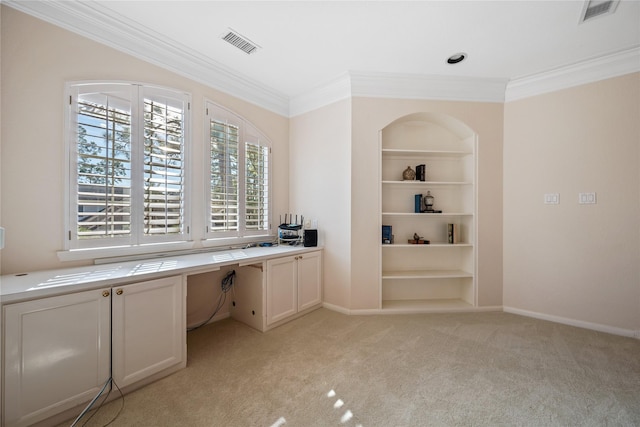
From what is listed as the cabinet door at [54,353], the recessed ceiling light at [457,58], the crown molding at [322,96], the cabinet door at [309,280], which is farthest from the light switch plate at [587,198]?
the cabinet door at [54,353]

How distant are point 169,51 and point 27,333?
2503mm

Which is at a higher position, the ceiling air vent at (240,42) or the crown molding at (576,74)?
the ceiling air vent at (240,42)

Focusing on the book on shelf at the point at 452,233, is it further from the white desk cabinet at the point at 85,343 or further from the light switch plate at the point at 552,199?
the white desk cabinet at the point at 85,343

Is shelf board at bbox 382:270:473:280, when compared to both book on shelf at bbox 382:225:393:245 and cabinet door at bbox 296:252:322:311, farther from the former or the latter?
cabinet door at bbox 296:252:322:311

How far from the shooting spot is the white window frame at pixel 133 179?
1891 mm

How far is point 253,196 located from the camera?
319 centimetres

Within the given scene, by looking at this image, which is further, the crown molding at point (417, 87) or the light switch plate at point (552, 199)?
the crown molding at point (417, 87)

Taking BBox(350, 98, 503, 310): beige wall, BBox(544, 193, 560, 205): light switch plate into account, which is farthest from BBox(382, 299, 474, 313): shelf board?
BBox(544, 193, 560, 205): light switch plate

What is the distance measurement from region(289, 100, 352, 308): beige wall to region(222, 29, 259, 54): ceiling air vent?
1.16m

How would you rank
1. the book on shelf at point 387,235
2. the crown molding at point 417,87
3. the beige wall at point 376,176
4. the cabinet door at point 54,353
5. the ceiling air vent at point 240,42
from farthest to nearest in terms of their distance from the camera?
the book on shelf at point 387,235
the crown molding at point 417,87
the ceiling air vent at point 240,42
the beige wall at point 376,176
the cabinet door at point 54,353

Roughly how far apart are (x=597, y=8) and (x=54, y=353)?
15.0 feet

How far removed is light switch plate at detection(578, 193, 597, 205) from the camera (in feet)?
8.70

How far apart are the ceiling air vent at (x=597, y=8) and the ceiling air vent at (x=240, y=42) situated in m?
2.80

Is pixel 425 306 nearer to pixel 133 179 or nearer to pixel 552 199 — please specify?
pixel 552 199
